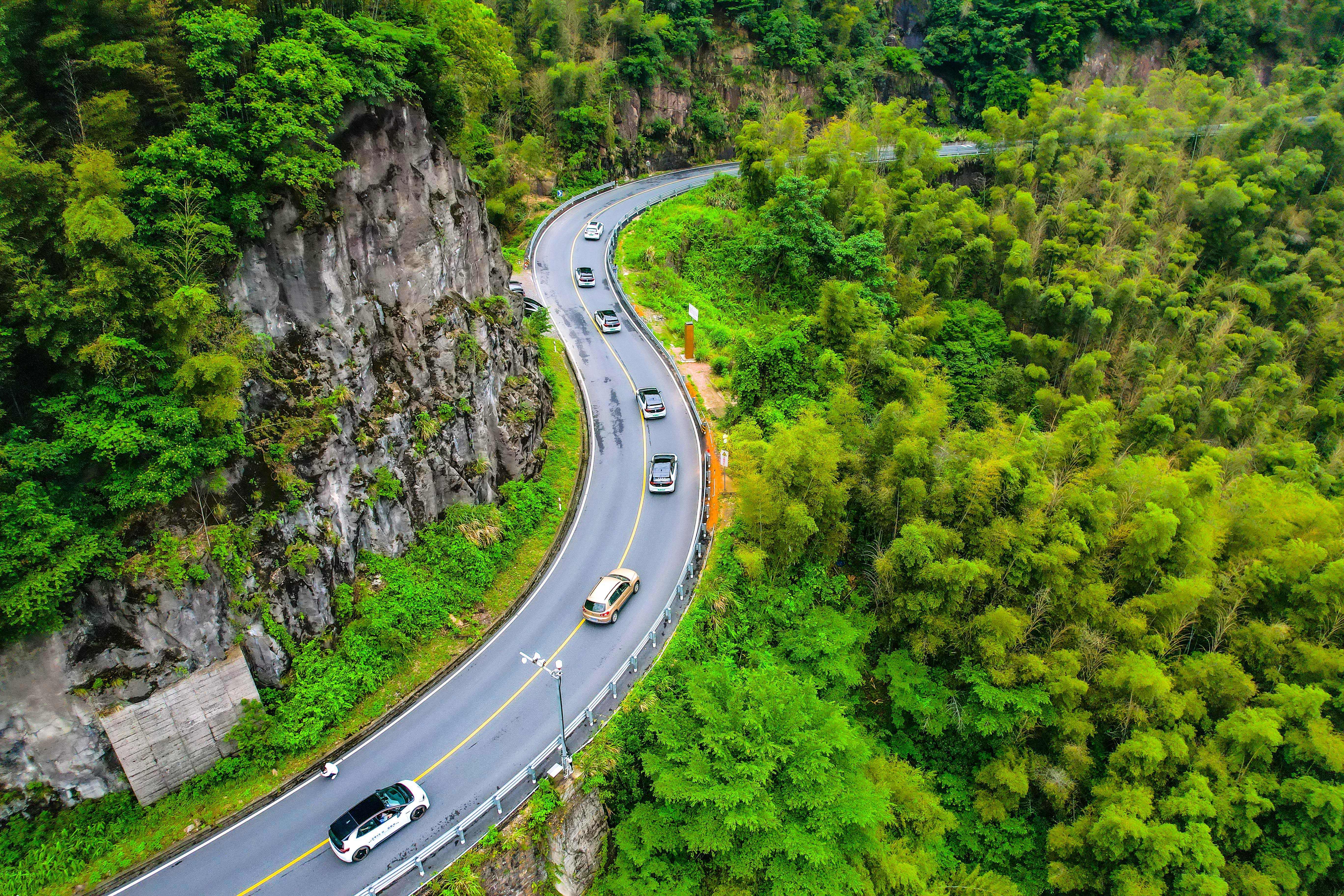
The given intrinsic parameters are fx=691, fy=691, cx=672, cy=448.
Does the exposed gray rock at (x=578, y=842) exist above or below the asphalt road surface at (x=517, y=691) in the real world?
below

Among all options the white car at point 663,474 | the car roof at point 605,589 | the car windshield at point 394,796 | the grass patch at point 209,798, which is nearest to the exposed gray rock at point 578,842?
the car windshield at point 394,796

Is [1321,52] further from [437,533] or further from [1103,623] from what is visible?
[437,533]

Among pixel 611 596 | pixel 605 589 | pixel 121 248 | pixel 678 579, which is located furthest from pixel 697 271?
pixel 121 248

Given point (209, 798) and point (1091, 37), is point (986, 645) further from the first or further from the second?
point (1091, 37)

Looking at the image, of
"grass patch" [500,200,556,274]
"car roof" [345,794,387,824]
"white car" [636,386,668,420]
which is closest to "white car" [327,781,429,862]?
A: "car roof" [345,794,387,824]

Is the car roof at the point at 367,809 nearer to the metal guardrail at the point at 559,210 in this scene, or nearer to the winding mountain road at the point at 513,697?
the winding mountain road at the point at 513,697

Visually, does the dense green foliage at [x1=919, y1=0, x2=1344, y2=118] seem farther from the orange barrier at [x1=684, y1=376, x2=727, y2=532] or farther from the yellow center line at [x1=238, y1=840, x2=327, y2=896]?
the yellow center line at [x1=238, y1=840, x2=327, y2=896]

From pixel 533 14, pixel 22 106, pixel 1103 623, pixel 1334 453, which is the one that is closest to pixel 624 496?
pixel 1103 623
